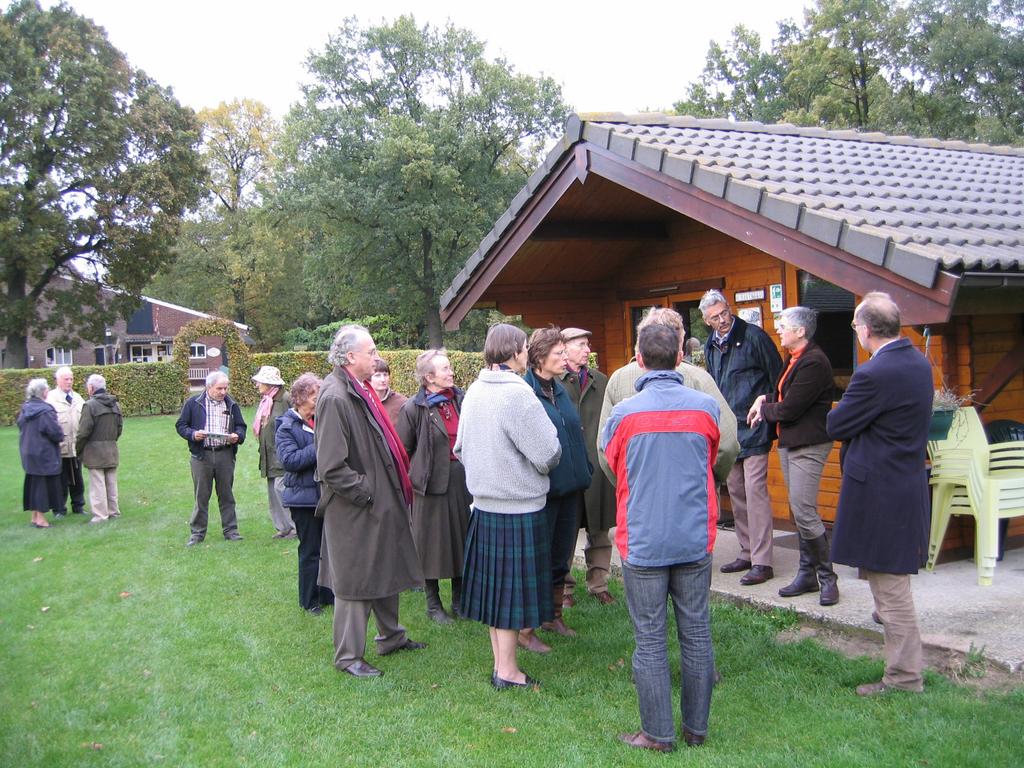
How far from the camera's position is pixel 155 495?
42.4 feet

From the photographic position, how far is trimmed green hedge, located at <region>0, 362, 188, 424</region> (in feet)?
91.9

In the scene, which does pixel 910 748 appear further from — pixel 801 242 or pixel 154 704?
pixel 154 704

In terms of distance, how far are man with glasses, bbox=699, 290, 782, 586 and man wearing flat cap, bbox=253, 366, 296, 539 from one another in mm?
4567

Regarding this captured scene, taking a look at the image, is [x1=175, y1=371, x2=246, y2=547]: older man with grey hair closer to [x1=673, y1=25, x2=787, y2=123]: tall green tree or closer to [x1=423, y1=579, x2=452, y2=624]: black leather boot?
[x1=423, y1=579, x2=452, y2=624]: black leather boot

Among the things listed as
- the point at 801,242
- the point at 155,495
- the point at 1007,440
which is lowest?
the point at 155,495

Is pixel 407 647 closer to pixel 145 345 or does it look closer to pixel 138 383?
pixel 138 383

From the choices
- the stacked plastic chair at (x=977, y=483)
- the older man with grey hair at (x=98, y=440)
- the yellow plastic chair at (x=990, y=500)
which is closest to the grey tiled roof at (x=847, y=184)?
the stacked plastic chair at (x=977, y=483)

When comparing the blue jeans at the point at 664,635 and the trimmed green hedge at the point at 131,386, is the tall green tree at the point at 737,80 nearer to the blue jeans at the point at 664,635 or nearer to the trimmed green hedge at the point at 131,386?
the trimmed green hedge at the point at 131,386

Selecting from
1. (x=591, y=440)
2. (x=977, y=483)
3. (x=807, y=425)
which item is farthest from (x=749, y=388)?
(x=977, y=483)

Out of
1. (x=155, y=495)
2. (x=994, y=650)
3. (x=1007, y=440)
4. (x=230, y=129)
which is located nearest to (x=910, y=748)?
(x=994, y=650)

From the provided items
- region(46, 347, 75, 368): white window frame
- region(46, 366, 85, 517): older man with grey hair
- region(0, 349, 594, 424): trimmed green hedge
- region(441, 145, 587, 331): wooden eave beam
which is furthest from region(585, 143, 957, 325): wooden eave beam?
region(46, 347, 75, 368): white window frame

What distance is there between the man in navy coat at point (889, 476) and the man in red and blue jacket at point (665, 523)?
35.1 inches

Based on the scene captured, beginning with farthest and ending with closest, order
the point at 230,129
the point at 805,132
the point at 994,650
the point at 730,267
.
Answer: the point at 230,129, the point at 805,132, the point at 730,267, the point at 994,650

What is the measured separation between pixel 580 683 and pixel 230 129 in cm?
5842
